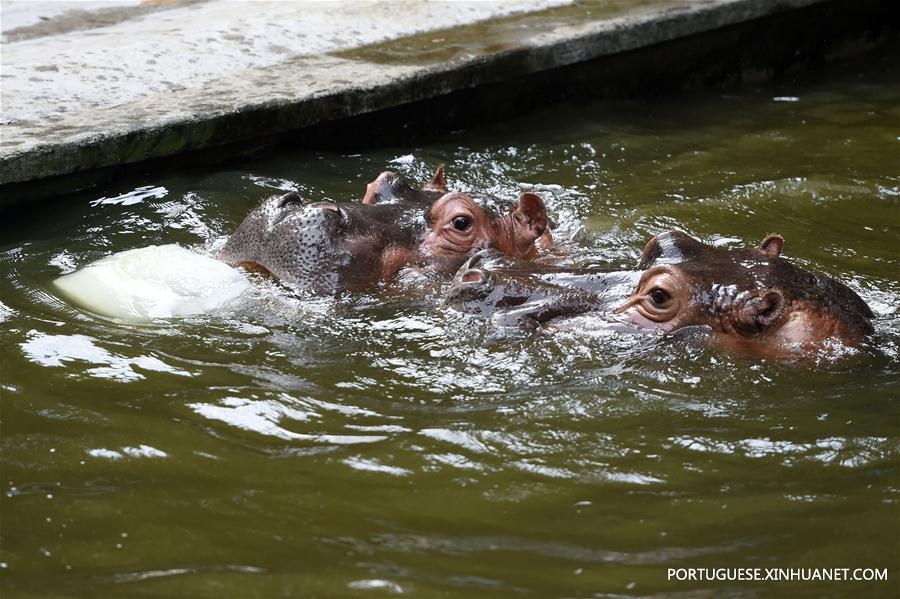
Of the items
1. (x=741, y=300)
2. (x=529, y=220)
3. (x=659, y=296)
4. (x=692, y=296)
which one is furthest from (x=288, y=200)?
(x=741, y=300)

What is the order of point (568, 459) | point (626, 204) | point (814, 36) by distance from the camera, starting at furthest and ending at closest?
point (814, 36)
point (626, 204)
point (568, 459)

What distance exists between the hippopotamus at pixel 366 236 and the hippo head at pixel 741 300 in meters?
0.89

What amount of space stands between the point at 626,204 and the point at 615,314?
2203 millimetres

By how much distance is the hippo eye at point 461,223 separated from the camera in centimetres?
477

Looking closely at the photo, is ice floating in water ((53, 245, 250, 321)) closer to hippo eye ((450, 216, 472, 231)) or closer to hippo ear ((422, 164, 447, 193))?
hippo eye ((450, 216, 472, 231))

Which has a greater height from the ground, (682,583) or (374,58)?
(374,58)

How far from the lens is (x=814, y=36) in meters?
9.18

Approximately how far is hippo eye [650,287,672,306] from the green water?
15 centimetres

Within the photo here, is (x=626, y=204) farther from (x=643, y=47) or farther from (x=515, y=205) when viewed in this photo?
(x=643, y=47)

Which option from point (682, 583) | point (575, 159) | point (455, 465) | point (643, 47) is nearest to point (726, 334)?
point (455, 465)

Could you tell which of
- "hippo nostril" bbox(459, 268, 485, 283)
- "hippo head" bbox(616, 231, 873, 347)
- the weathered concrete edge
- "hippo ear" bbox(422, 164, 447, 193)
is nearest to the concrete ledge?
the weathered concrete edge

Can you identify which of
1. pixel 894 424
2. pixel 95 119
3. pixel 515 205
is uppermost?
pixel 95 119

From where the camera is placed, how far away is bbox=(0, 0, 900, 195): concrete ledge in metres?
5.45

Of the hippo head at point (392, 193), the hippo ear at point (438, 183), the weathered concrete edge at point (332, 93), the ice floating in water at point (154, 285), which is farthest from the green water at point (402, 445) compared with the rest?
the hippo ear at point (438, 183)
